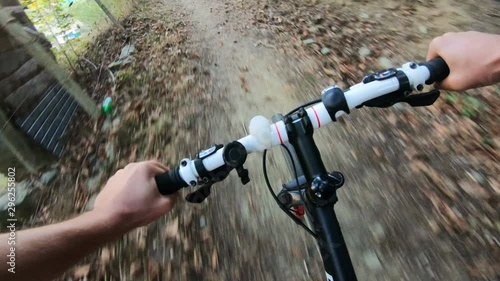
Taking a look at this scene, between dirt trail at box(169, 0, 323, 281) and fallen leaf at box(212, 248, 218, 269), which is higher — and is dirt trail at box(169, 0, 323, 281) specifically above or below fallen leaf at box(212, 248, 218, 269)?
below

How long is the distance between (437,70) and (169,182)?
1.22 metres

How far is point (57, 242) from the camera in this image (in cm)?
130

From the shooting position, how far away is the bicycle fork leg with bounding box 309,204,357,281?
109 centimetres

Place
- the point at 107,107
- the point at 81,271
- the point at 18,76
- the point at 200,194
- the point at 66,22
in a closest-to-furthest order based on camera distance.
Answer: the point at 200,194 < the point at 81,271 < the point at 18,76 < the point at 107,107 < the point at 66,22

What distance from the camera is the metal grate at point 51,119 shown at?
384cm

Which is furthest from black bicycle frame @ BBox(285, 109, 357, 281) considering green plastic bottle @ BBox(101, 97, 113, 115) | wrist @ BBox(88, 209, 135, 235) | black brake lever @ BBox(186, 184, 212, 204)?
green plastic bottle @ BBox(101, 97, 113, 115)

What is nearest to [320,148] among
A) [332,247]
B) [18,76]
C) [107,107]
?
[332,247]

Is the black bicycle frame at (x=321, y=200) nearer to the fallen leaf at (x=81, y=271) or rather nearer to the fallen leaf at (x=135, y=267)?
the fallen leaf at (x=135, y=267)

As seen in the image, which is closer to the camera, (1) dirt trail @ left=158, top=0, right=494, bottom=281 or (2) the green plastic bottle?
(1) dirt trail @ left=158, top=0, right=494, bottom=281

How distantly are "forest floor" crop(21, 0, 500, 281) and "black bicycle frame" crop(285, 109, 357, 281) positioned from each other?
121 cm

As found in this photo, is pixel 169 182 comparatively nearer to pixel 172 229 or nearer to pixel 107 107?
pixel 172 229

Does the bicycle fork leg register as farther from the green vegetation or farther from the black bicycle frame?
the green vegetation

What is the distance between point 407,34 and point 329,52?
3.46 ft

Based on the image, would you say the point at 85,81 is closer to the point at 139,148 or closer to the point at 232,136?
the point at 139,148
